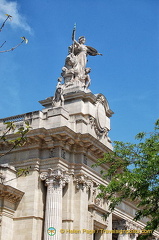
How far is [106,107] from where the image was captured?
3562 centimetres

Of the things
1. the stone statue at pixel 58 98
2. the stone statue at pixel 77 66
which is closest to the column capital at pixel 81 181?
the stone statue at pixel 58 98

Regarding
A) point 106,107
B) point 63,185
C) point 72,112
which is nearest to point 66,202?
point 63,185

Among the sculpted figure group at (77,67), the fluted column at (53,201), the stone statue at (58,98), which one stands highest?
the sculpted figure group at (77,67)

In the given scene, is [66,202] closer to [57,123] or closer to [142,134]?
[57,123]

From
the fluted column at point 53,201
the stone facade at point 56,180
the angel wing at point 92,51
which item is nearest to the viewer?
the fluted column at point 53,201

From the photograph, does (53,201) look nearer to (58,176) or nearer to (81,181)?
(58,176)

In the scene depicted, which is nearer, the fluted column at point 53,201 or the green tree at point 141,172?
the green tree at point 141,172

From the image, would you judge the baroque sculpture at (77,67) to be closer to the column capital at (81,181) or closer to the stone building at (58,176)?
the stone building at (58,176)

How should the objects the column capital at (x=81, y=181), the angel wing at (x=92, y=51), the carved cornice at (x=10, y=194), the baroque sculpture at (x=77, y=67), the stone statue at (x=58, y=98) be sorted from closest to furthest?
the carved cornice at (x=10, y=194) → the column capital at (x=81, y=181) → the stone statue at (x=58, y=98) → the baroque sculpture at (x=77, y=67) → the angel wing at (x=92, y=51)

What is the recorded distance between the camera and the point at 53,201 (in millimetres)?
28562

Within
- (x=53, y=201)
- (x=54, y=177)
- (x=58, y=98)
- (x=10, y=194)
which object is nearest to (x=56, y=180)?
(x=54, y=177)

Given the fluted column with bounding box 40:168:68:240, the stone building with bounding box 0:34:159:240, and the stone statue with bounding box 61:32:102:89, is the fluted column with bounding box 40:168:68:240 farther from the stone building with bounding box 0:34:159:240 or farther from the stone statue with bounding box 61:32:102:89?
the stone statue with bounding box 61:32:102:89

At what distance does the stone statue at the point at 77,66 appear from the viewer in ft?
115

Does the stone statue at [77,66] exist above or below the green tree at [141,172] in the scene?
above
